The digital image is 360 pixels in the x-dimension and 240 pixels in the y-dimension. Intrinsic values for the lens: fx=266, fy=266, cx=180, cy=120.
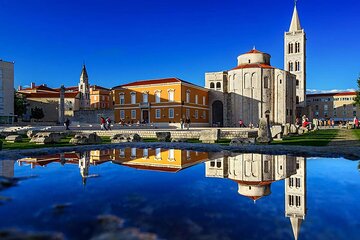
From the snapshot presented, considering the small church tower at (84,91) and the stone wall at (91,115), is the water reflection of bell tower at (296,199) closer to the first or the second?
the stone wall at (91,115)

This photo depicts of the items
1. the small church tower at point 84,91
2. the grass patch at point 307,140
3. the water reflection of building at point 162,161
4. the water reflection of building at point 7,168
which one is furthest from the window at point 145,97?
the small church tower at point 84,91

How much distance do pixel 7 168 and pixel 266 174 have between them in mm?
6027

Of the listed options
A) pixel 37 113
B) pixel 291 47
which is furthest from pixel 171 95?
pixel 37 113

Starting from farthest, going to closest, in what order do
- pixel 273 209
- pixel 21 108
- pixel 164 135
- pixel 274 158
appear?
pixel 21 108 < pixel 164 135 < pixel 274 158 < pixel 273 209

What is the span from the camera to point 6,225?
3039mm

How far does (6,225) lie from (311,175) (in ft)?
18.0

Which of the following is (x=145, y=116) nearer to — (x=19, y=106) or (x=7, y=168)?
(x=19, y=106)

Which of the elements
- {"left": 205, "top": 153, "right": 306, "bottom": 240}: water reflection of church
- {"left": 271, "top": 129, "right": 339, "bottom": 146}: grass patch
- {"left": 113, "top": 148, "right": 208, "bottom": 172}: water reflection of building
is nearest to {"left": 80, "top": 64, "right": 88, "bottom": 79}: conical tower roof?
{"left": 271, "top": 129, "right": 339, "bottom": 146}: grass patch

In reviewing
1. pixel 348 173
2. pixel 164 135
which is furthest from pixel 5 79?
pixel 348 173

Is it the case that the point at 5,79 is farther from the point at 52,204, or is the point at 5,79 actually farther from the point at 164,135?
the point at 52,204

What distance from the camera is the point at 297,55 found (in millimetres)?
59656

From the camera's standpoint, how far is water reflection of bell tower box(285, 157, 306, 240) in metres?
3.21

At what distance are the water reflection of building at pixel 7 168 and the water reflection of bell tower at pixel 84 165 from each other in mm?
1447

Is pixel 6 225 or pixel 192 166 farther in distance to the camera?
pixel 192 166
